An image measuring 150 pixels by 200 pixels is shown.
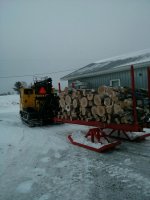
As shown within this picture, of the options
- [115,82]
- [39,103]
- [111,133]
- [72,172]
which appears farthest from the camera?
[115,82]

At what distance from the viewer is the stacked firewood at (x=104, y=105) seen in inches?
255

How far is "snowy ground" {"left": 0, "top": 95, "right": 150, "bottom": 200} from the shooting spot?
4.28 meters

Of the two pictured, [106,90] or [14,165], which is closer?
[14,165]

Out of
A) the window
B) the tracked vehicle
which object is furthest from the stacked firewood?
the window

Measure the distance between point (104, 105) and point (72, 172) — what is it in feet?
8.23

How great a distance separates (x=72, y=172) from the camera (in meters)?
5.34

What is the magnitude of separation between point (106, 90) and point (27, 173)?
329 cm

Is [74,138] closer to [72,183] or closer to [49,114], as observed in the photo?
[72,183]

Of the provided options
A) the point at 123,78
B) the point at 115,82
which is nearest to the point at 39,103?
the point at 115,82

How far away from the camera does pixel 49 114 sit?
12.8 meters

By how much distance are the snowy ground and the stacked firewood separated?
1.04 m

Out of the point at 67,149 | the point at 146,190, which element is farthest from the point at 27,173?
the point at 146,190

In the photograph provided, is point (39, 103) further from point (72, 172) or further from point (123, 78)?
point (72, 172)

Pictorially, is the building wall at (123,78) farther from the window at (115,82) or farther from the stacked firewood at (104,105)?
the stacked firewood at (104,105)
